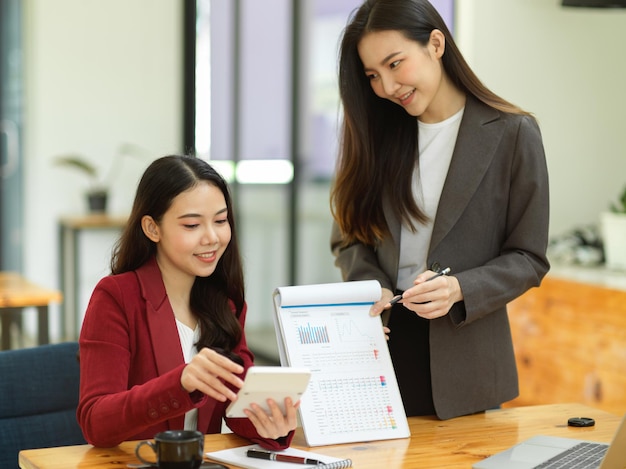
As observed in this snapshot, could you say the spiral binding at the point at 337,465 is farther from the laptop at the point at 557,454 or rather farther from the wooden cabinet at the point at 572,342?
the wooden cabinet at the point at 572,342

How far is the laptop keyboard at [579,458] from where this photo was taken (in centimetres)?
151

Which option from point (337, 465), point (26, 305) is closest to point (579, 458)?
point (337, 465)

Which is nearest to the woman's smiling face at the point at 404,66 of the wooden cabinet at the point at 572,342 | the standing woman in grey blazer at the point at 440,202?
the standing woman in grey blazer at the point at 440,202

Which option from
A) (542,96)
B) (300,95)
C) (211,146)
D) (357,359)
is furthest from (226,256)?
(211,146)

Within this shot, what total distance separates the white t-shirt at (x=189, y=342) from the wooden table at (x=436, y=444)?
0.08 metres

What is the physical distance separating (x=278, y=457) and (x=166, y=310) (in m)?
0.38

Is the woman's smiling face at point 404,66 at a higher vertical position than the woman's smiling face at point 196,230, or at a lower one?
higher

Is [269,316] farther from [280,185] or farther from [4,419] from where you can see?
[4,419]

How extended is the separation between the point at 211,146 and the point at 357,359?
13.7 ft

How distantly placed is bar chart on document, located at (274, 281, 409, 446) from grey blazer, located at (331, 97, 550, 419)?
17cm

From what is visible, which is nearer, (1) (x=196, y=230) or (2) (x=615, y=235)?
(1) (x=196, y=230)

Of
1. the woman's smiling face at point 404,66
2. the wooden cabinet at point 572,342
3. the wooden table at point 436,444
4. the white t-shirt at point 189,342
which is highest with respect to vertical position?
the woman's smiling face at point 404,66

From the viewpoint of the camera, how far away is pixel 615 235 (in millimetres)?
3588

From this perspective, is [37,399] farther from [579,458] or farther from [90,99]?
[90,99]
